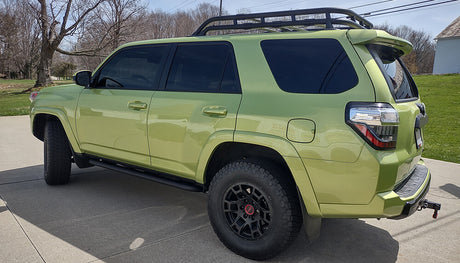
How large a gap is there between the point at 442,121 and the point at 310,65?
11.5 meters

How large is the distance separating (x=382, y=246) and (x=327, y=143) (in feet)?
4.67

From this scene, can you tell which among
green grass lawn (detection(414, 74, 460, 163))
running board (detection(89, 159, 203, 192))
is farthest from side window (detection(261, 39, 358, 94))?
green grass lawn (detection(414, 74, 460, 163))

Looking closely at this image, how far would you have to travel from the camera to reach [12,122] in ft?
34.1

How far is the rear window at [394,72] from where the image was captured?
258 centimetres

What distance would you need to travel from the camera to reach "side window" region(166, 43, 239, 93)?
10.0ft

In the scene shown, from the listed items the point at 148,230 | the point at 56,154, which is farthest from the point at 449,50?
the point at 148,230

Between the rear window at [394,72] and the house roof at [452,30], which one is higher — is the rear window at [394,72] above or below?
below

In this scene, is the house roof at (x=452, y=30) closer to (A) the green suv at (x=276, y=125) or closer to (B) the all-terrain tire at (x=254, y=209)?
(A) the green suv at (x=276, y=125)

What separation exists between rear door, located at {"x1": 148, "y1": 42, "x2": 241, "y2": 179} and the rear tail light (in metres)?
0.94

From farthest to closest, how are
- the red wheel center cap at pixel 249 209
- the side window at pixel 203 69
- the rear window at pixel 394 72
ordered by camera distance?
the side window at pixel 203 69
the red wheel center cap at pixel 249 209
the rear window at pixel 394 72

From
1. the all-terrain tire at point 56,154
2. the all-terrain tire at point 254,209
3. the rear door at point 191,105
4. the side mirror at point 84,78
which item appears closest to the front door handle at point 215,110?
the rear door at point 191,105

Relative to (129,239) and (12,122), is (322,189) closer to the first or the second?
(129,239)

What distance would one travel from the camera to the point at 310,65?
8.70 ft

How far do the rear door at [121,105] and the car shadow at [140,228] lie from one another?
583 mm
